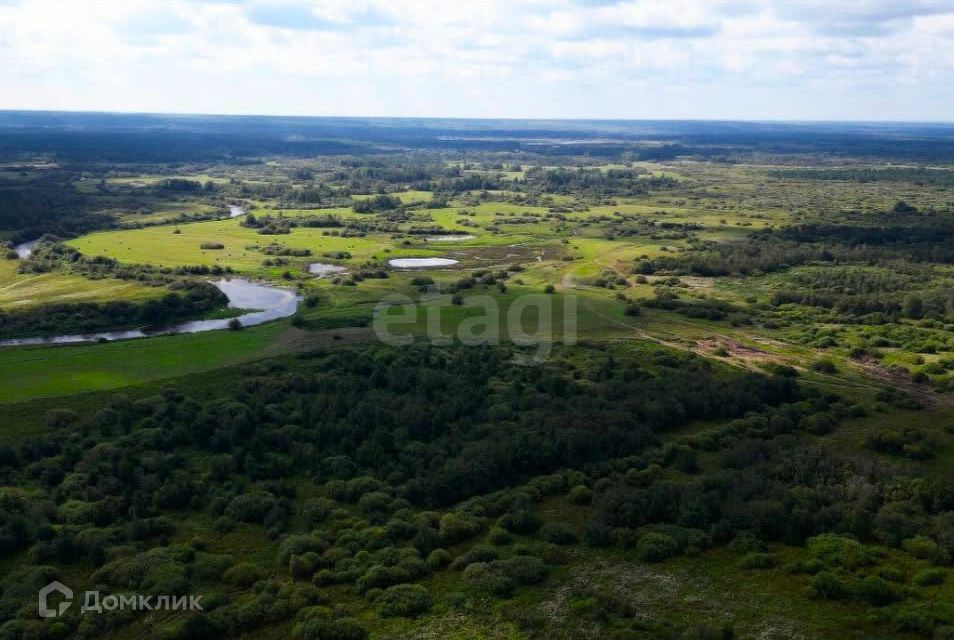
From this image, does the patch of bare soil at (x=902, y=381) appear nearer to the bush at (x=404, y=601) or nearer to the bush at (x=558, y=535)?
the bush at (x=558, y=535)

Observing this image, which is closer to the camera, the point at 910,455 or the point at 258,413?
the point at 910,455

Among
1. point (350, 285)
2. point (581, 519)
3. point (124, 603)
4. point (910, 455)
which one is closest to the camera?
point (124, 603)

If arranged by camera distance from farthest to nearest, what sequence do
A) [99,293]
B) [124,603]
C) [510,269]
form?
Result: [510,269], [99,293], [124,603]

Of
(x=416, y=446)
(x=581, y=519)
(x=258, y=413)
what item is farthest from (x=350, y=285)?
(x=581, y=519)

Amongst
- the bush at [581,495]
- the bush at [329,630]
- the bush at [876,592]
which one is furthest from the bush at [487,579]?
the bush at [876,592]

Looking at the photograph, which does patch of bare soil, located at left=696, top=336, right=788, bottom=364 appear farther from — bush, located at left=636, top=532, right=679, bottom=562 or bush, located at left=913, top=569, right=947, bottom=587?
bush, located at left=636, top=532, right=679, bottom=562

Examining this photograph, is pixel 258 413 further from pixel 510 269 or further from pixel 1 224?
pixel 1 224
